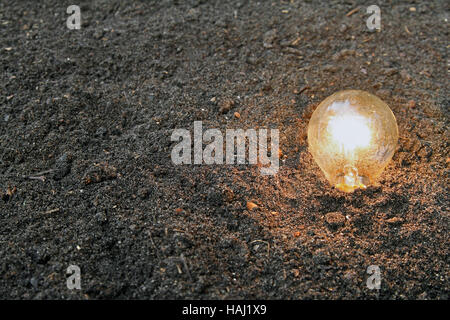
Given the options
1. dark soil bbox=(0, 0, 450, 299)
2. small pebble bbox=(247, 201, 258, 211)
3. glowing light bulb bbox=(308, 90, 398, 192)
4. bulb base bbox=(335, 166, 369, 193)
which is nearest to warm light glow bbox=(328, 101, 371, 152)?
glowing light bulb bbox=(308, 90, 398, 192)

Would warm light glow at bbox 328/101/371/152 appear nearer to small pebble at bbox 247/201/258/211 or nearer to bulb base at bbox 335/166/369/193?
bulb base at bbox 335/166/369/193

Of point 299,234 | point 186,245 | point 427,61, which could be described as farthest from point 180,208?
point 427,61

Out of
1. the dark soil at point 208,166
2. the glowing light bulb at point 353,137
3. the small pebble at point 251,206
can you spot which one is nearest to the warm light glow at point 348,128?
the glowing light bulb at point 353,137

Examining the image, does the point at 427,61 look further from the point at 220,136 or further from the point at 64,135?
the point at 64,135

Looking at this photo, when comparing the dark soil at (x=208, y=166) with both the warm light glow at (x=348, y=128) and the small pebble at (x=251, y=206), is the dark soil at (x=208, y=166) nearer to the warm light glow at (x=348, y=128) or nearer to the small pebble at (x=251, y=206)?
the small pebble at (x=251, y=206)

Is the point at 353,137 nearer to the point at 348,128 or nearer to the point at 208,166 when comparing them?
the point at 348,128

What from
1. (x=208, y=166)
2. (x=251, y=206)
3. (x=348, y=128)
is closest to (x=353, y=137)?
(x=348, y=128)
